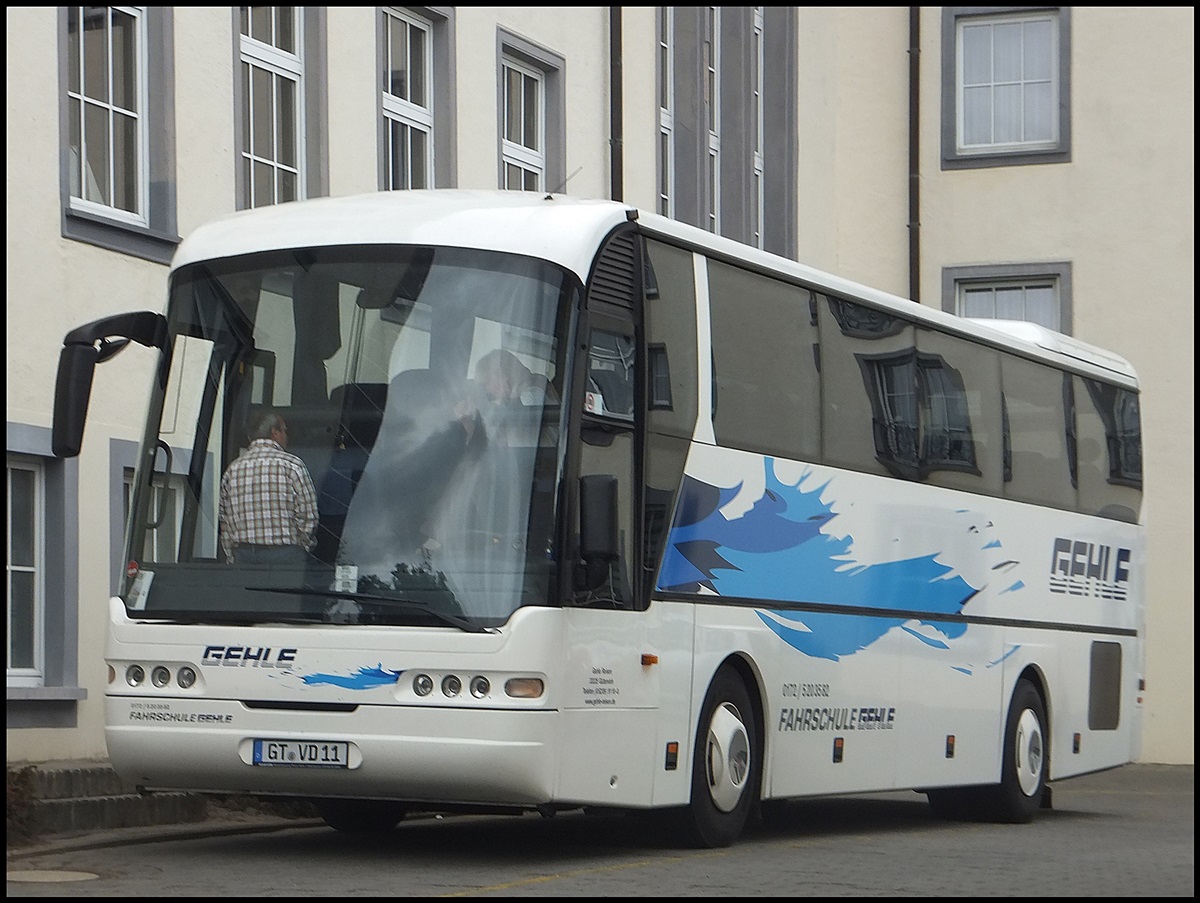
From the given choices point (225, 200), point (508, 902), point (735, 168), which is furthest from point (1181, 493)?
point (508, 902)

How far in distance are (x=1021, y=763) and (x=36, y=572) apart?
7175 mm

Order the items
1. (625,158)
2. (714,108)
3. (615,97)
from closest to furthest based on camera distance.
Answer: (615,97) < (625,158) < (714,108)

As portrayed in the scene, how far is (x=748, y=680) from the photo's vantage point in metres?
12.7

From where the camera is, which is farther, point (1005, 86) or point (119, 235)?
point (1005, 86)

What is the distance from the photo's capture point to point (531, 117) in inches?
852

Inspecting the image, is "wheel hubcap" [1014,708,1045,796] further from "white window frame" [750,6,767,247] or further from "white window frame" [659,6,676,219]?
"white window frame" [750,6,767,247]

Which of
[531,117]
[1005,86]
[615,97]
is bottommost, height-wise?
[531,117]

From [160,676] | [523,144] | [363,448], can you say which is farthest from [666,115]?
[160,676]

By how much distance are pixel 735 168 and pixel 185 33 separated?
1197 cm

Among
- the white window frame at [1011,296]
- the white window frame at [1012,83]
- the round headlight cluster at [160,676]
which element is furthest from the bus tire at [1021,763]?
the white window frame at [1012,83]

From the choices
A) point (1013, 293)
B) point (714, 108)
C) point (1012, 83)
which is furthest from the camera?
point (1012, 83)

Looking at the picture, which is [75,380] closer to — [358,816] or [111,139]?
[358,816]

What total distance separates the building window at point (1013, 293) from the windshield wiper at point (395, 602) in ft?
61.4

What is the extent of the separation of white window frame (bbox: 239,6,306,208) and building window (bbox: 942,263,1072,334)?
12.8 meters
